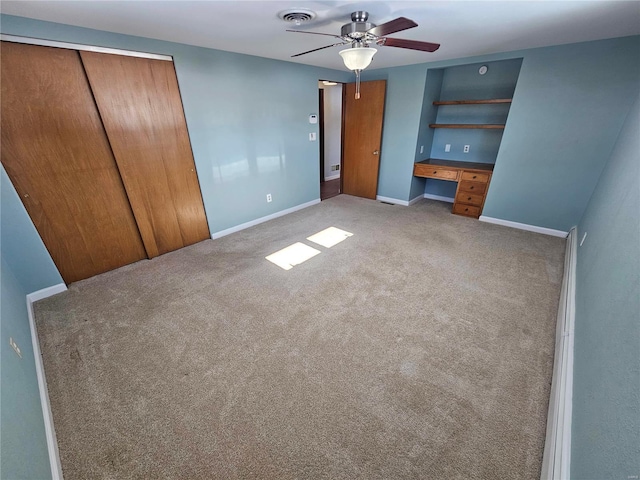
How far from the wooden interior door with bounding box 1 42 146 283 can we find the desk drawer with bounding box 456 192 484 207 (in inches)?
178

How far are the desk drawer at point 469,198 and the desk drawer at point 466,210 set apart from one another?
0.06 m

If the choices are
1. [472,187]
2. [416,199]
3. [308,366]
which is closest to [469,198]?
[472,187]

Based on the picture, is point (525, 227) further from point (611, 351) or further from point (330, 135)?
point (330, 135)

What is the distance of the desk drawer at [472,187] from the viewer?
12.5ft

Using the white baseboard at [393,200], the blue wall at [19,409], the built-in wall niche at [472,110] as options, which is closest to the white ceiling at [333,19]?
the built-in wall niche at [472,110]

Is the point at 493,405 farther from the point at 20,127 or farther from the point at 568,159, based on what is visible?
the point at 20,127

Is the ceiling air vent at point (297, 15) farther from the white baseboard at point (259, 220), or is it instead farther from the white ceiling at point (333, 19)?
the white baseboard at point (259, 220)

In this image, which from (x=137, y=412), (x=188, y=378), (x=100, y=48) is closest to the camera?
(x=137, y=412)

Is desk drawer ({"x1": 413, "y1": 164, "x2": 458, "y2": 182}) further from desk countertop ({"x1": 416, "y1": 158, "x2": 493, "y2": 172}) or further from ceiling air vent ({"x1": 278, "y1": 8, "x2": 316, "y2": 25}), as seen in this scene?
ceiling air vent ({"x1": 278, "y1": 8, "x2": 316, "y2": 25})

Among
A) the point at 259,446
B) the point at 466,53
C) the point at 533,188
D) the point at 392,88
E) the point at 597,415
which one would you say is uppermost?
the point at 466,53

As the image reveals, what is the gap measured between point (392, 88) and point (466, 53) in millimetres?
1185

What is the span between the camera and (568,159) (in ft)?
10.2

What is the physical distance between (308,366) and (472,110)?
4.52 meters

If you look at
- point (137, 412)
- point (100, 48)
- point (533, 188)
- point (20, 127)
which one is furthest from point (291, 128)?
point (137, 412)
